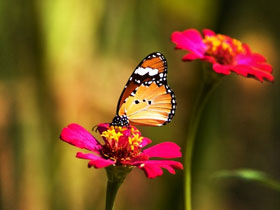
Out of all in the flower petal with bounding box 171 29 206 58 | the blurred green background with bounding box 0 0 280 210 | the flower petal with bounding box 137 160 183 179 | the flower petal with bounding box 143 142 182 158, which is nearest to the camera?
the flower petal with bounding box 137 160 183 179

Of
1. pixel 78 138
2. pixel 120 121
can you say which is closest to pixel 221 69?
pixel 120 121

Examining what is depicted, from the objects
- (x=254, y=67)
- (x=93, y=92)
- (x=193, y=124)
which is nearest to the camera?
(x=193, y=124)

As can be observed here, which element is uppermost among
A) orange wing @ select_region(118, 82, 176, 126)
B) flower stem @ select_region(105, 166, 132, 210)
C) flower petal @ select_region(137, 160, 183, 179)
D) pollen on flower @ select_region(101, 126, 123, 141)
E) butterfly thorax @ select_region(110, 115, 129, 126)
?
orange wing @ select_region(118, 82, 176, 126)

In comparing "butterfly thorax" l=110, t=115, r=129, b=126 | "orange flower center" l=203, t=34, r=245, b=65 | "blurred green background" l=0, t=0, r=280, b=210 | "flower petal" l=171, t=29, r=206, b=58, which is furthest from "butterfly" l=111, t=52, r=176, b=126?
"blurred green background" l=0, t=0, r=280, b=210

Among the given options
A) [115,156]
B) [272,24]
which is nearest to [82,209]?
[115,156]

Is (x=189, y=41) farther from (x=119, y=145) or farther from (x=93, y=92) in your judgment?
(x=93, y=92)

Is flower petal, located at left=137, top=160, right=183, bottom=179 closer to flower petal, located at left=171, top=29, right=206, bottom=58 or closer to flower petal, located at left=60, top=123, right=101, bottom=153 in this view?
flower petal, located at left=60, top=123, right=101, bottom=153

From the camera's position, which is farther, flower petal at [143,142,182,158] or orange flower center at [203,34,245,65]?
orange flower center at [203,34,245,65]
